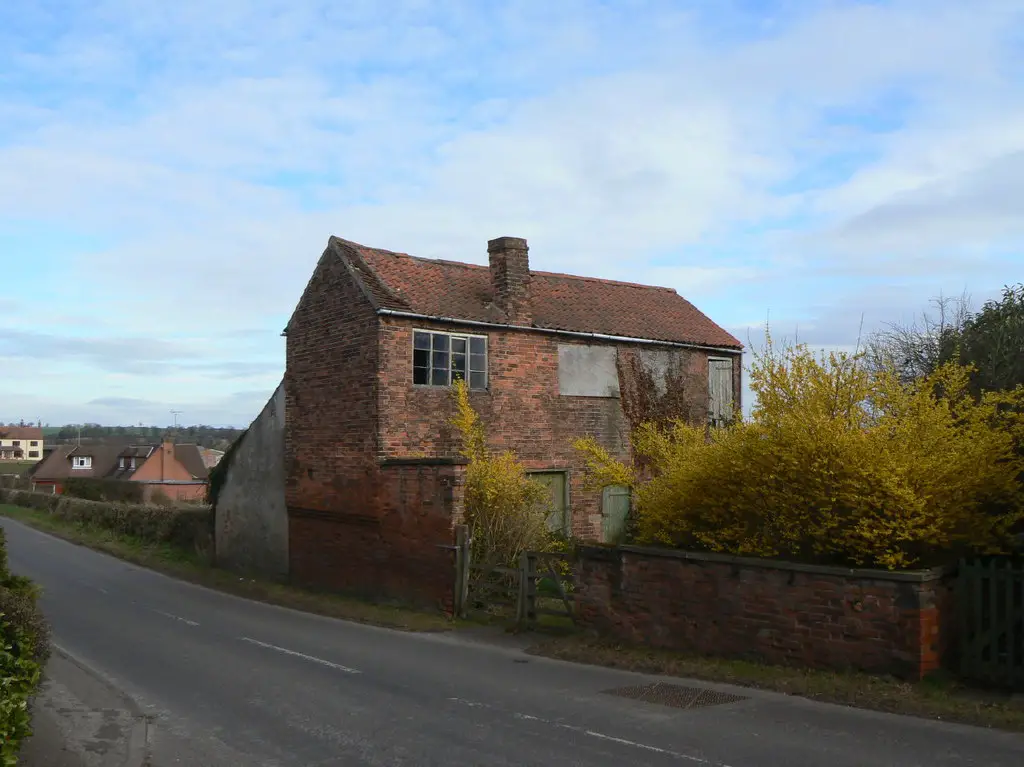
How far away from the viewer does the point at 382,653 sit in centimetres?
1416

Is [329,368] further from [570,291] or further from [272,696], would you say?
[272,696]

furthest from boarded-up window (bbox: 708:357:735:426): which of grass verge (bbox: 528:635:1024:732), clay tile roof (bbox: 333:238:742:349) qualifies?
grass verge (bbox: 528:635:1024:732)

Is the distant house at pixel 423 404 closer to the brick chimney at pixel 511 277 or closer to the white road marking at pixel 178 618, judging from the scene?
the brick chimney at pixel 511 277

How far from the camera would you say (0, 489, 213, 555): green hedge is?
Result: 88.8 feet

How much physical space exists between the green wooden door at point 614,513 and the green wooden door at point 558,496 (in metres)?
1.37

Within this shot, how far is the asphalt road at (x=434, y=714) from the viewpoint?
860 centimetres

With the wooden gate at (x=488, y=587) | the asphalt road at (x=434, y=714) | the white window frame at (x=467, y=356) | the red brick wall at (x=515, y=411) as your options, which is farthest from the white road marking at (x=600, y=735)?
the white window frame at (x=467, y=356)

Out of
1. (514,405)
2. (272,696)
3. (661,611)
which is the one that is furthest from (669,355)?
(272,696)

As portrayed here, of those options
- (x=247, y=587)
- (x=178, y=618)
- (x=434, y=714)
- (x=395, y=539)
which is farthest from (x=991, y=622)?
(x=247, y=587)

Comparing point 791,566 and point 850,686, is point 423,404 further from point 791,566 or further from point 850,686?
point 850,686

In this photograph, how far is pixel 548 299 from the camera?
23656 mm

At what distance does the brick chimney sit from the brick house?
38 mm

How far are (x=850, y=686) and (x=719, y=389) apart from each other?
15937mm

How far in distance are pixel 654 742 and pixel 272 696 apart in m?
4.96
